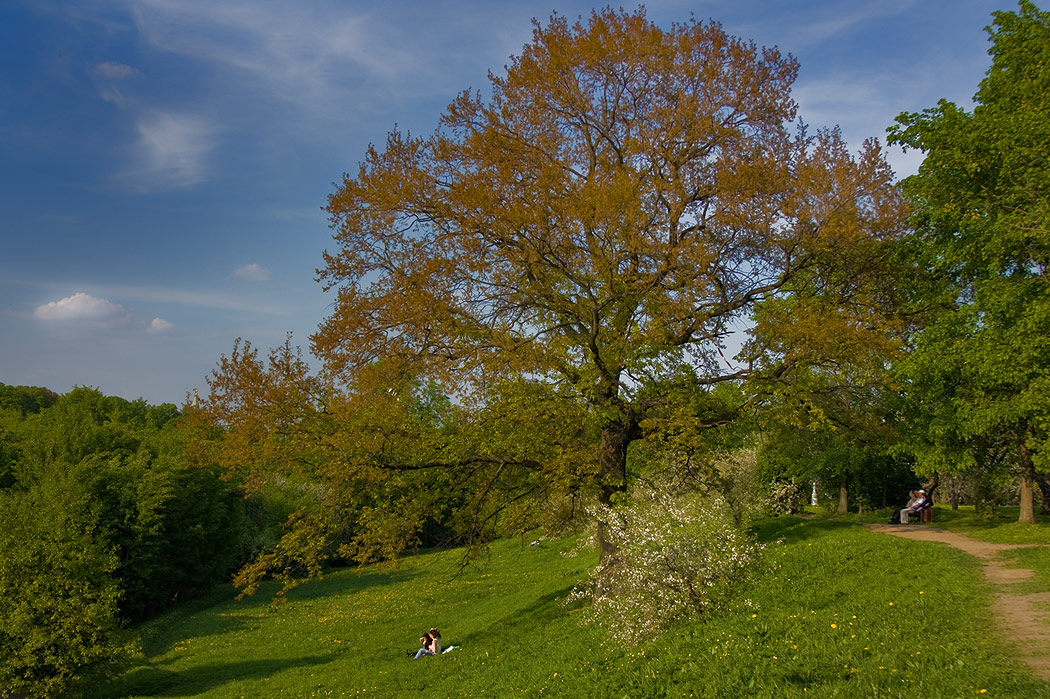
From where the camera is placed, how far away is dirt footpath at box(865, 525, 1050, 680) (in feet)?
25.6

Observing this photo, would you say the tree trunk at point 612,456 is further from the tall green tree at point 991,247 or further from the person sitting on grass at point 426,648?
the tall green tree at point 991,247

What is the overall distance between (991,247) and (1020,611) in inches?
410

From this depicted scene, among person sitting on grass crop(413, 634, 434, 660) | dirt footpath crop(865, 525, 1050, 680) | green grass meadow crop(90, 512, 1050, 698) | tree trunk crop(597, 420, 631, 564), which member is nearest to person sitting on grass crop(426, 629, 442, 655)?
person sitting on grass crop(413, 634, 434, 660)

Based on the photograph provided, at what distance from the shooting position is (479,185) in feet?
52.9

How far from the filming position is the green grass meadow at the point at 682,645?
7.88 m

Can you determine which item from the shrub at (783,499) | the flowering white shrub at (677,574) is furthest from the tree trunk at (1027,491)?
the flowering white shrub at (677,574)

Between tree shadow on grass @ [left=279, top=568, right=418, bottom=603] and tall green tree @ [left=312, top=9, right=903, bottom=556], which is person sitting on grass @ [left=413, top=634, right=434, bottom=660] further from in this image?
tree shadow on grass @ [left=279, top=568, right=418, bottom=603]

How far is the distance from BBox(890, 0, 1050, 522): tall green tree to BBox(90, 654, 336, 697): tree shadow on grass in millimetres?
20284

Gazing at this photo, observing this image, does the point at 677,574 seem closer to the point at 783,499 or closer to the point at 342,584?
the point at 783,499

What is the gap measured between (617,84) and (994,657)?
47.3 feet

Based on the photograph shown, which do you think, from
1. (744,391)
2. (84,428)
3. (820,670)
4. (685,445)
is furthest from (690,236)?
(84,428)

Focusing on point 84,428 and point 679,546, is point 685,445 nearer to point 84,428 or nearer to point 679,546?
point 679,546

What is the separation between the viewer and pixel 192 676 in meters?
22.4

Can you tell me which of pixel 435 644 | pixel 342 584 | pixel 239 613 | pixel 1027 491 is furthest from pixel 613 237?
pixel 342 584
